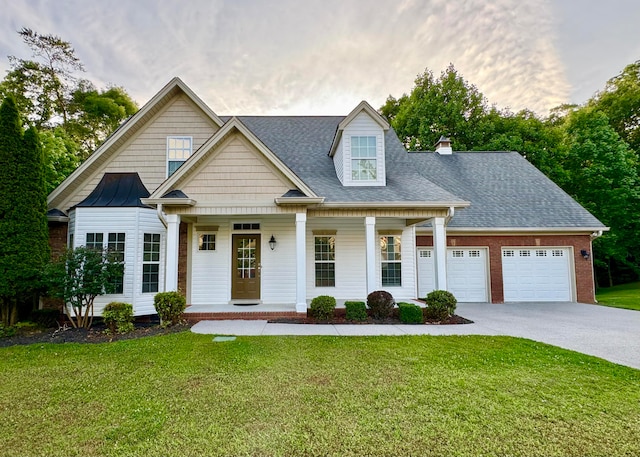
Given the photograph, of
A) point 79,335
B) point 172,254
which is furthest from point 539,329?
point 79,335

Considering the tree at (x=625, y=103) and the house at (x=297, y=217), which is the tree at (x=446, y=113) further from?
the house at (x=297, y=217)

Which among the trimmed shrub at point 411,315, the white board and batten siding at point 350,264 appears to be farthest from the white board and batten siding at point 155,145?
the trimmed shrub at point 411,315

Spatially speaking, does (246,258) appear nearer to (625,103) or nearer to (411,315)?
(411,315)

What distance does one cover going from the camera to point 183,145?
10203 mm

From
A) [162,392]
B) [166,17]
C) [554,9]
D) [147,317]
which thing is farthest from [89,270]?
[554,9]

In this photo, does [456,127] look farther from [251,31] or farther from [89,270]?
[89,270]

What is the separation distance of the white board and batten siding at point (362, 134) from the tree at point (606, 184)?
1450 cm

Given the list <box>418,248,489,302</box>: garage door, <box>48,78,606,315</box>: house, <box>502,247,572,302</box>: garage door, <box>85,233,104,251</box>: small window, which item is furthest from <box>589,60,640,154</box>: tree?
<box>85,233,104,251</box>: small window

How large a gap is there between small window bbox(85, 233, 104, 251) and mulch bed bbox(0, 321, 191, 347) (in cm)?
223

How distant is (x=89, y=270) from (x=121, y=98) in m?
24.0

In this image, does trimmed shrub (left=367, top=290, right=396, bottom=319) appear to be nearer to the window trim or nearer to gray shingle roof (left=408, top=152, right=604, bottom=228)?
the window trim

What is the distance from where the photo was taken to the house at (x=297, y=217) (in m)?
8.78

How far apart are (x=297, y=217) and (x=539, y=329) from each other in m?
6.80

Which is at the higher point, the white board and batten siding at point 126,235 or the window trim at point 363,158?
the window trim at point 363,158
